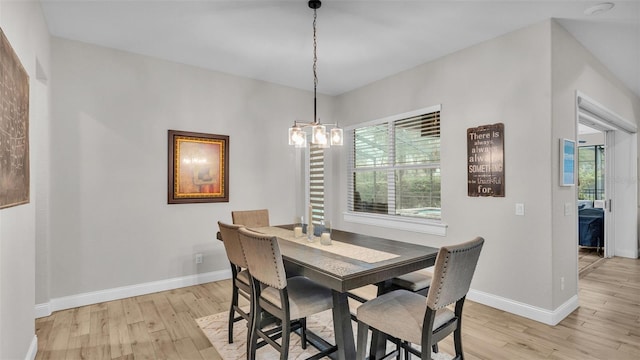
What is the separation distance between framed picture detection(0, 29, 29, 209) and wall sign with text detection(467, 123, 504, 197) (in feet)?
11.9

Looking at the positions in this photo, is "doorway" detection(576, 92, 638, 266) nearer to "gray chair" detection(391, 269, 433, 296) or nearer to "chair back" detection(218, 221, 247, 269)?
"gray chair" detection(391, 269, 433, 296)

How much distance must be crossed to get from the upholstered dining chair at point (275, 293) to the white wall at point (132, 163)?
6.88 feet

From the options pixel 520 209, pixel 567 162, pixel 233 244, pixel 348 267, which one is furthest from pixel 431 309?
pixel 567 162

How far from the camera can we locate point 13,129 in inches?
70.2

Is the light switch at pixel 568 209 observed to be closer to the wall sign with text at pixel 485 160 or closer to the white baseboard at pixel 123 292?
the wall sign with text at pixel 485 160

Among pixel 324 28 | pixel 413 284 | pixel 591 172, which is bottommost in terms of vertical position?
pixel 413 284

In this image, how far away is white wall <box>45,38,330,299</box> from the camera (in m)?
3.29

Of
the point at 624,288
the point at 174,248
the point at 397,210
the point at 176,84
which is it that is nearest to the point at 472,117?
the point at 397,210

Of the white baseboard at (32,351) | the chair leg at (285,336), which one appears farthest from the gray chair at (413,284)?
the white baseboard at (32,351)

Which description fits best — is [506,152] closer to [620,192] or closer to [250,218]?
[250,218]

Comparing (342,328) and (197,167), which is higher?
(197,167)

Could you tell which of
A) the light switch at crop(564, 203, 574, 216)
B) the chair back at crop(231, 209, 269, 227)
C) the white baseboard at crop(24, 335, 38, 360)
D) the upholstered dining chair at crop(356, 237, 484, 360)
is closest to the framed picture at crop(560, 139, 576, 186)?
the light switch at crop(564, 203, 574, 216)

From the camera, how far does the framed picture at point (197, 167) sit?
3.85 m

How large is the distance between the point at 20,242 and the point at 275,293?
161 centimetres
